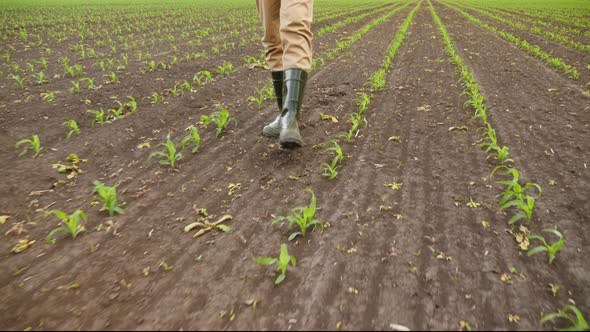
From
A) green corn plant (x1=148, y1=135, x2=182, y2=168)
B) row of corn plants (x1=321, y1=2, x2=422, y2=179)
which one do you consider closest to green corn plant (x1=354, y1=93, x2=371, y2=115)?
row of corn plants (x1=321, y1=2, x2=422, y2=179)

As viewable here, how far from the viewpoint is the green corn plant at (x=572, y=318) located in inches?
44.5

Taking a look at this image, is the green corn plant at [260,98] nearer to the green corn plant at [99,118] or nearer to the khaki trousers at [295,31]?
the khaki trousers at [295,31]

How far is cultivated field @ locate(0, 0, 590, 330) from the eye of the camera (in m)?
1.32

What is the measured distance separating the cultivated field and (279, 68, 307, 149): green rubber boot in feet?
0.61

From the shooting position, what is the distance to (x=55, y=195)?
215 cm

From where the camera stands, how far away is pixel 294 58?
249 centimetres

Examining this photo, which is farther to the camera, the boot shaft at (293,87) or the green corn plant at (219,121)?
the green corn plant at (219,121)

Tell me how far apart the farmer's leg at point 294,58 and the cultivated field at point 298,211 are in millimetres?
254

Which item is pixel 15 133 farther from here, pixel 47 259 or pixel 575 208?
pixel 575 208

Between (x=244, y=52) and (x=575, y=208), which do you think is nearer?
(x=575, y=208)

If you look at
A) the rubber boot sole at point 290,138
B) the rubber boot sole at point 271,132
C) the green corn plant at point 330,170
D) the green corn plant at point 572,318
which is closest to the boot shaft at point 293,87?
the rubber boot sole at point 290,138

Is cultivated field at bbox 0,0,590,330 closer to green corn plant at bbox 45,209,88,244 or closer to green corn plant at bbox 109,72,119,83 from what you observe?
green corn plant at bbox 45,209,88,244

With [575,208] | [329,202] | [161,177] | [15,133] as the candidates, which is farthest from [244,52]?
[575,208]

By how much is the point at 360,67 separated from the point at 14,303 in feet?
18.6
